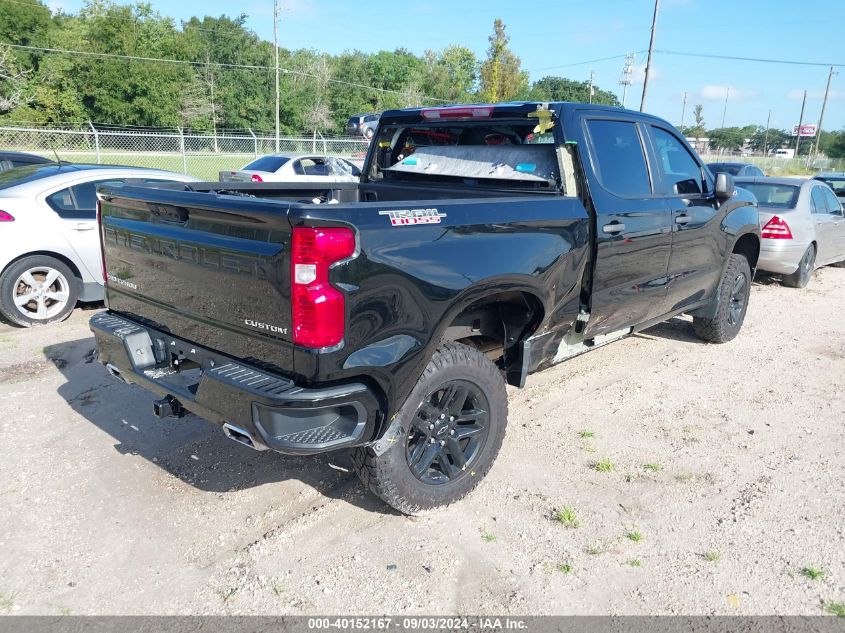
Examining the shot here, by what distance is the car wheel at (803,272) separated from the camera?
9442 millimetres

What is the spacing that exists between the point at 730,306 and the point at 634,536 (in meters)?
3.86

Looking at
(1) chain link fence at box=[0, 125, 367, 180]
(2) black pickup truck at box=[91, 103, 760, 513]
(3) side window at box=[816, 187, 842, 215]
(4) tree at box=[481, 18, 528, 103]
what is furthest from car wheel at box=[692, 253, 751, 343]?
(4) tree at box=[481, 18, 528, 103]

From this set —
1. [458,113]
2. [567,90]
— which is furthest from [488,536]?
[567,90]

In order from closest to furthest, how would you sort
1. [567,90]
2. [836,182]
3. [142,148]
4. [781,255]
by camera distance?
[781,255], [836,182], [142,148], [567,90]

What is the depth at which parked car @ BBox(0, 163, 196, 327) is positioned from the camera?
6.17 m

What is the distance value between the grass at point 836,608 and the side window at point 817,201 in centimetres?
814

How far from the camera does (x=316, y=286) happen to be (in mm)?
2590

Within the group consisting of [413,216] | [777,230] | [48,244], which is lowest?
[48,244]

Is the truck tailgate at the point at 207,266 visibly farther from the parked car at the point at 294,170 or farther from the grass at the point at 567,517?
the parked car at the point at 294,170

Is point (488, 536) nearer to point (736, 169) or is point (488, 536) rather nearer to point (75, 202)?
point (75, 202)

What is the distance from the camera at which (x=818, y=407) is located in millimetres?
5055

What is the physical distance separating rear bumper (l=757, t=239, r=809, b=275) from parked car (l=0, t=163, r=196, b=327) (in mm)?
7707

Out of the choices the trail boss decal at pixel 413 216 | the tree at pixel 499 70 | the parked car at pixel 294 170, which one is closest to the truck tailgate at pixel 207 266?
the trail boss decal at pixel 413 216

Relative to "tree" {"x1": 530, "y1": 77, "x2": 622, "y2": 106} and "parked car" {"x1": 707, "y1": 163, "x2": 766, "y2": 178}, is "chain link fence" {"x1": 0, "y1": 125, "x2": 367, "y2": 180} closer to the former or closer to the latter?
"parked car" {"x1": 707, "y1": 163, "x2": 766, "y2": 178}
